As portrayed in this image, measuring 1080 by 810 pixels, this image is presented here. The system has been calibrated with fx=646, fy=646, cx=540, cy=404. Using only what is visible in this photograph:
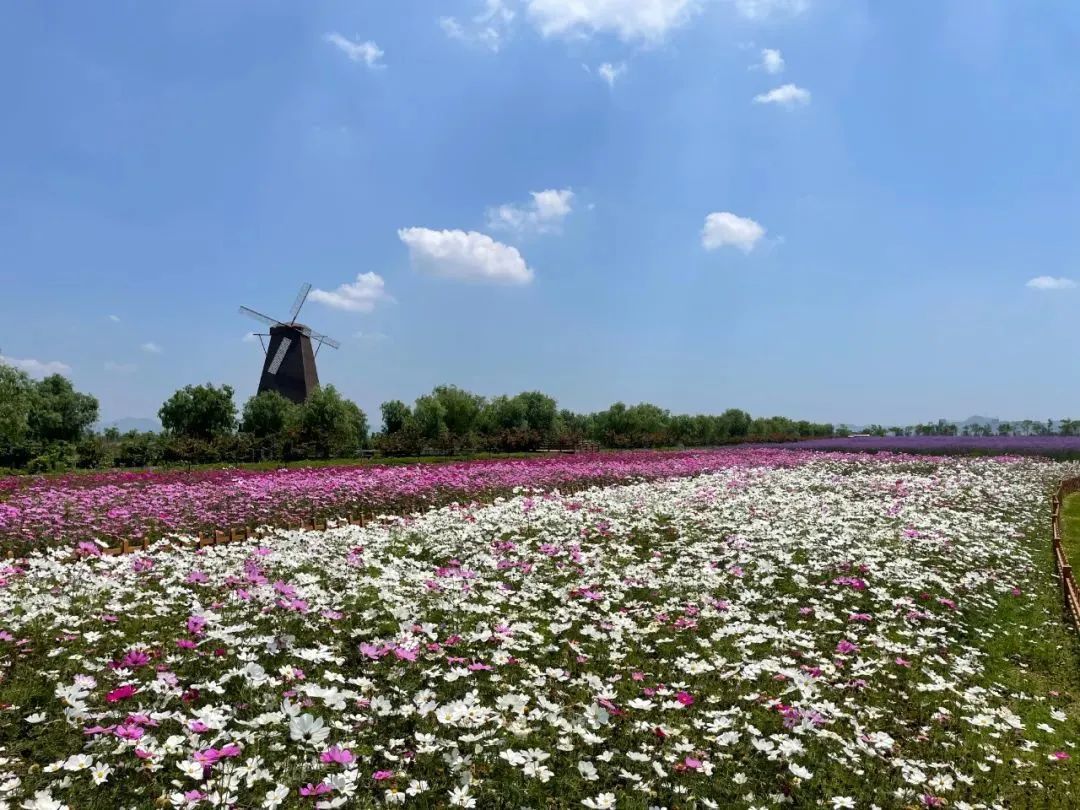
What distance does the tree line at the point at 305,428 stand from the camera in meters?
31.1

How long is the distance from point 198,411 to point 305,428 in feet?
59.2

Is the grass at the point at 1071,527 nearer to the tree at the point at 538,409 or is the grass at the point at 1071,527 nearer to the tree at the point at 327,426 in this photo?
the tree at the point at 327,426

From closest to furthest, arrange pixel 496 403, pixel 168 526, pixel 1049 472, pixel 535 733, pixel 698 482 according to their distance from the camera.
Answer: pixel 535 733 < pixel 168 526 < pixel 698 482 < pixel 1049 472 < pixel 496 403

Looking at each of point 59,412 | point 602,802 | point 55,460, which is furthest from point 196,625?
point 59,412

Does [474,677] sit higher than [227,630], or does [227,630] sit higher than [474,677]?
[227,630]

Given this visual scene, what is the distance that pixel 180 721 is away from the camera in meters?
3.44

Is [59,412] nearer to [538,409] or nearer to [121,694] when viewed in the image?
[538,409]

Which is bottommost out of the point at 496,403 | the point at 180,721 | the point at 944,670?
the point at 944,670

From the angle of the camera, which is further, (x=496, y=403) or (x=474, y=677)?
(x=496, y=403)

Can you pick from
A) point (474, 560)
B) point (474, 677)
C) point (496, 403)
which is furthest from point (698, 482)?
point (496, 403)

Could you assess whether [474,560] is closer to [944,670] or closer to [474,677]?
[474,677]

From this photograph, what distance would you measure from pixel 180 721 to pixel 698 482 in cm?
1376

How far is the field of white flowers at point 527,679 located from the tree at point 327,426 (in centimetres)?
2601

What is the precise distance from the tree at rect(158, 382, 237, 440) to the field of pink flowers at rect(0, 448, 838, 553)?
132 ft
